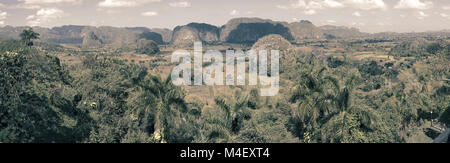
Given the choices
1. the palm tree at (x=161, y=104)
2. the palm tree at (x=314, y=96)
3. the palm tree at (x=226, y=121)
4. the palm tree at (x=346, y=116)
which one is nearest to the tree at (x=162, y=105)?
the palm tree at (x=161, y=104)

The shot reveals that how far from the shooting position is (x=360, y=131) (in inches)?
606

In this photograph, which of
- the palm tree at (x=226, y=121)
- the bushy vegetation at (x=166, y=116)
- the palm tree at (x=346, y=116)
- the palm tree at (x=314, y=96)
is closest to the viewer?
the palm tree at (x=346, y=116)

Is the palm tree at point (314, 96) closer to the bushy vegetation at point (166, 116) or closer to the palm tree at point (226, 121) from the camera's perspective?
the bushy vegetation at point (166, 116)

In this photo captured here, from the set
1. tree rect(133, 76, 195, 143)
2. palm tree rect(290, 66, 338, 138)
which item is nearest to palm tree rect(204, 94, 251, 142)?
tree rect(133, 76, 195, 143)

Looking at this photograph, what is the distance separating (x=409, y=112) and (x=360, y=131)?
26240 mm

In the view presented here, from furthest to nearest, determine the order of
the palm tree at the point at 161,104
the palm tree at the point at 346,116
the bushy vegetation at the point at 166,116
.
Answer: the palm tree at the point at 161,104 → the bushy vegetation at the point at 166,116 → the palm tree at the point at 346,116

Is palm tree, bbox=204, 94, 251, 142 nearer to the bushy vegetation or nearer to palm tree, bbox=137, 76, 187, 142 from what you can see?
the bushy vegetation

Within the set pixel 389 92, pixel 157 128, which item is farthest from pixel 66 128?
pixel 389 92

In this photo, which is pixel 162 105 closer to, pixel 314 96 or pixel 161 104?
pixel 161 104

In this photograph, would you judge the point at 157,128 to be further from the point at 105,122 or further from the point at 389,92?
the point at 389,92

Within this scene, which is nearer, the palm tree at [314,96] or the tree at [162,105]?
the tree at [162,105]

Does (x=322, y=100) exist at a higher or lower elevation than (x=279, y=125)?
higher
